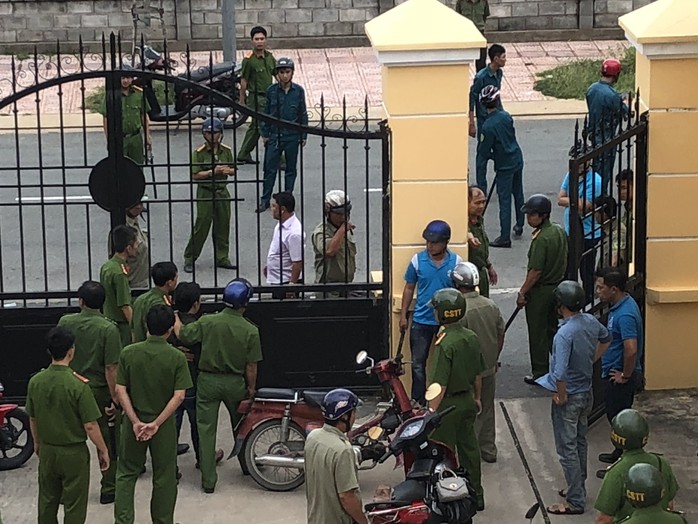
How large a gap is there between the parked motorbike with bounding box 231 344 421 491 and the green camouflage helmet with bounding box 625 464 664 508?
2688 mm

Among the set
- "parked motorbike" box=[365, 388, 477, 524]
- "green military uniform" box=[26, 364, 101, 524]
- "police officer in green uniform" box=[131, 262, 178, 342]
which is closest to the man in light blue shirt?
"parked motorbike" box=[365, 388, 477, 524]

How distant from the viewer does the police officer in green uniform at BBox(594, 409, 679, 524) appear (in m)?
8.01

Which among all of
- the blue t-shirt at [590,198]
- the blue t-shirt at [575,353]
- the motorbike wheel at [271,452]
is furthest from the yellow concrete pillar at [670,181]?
the motorbike wheel at [271,452]

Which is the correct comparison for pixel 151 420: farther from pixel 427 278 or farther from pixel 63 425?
pixel 427 278

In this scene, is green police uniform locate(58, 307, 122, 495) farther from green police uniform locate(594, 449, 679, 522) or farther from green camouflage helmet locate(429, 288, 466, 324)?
green police uniform locate(594, 449, 679, 522)

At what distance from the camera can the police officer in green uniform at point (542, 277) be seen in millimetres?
11492

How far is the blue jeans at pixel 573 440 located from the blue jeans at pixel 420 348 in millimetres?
1602

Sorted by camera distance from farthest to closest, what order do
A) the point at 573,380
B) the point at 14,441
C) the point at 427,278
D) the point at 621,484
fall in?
the point at 427,278 → the point at 14,441 → the point at 573,380 → the point at 621,484

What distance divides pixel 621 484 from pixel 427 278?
3.42 meters

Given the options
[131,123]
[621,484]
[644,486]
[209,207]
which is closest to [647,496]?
[644,486]

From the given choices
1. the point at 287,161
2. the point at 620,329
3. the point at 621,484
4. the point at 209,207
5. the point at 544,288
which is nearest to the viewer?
the point at 621,484

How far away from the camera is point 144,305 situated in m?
10.4

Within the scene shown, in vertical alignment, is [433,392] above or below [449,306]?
below

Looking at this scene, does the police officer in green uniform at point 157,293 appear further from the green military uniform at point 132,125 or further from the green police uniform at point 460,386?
the green military uniform at point 132,125
